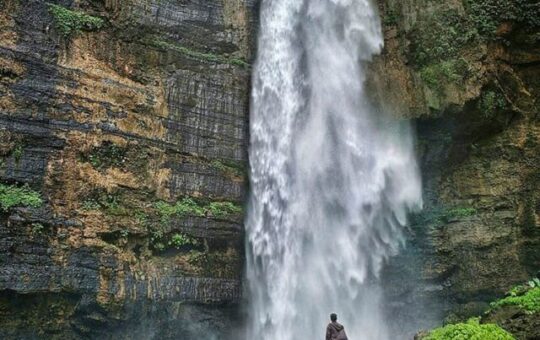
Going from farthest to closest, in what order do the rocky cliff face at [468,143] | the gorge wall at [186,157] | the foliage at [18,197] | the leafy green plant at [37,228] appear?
the rocky cliff face at [468,143]
the gorge wall at [186,157]
the leafy green plant at [37,228]
the foliage at [18,197]

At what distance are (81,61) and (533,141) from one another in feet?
35.7

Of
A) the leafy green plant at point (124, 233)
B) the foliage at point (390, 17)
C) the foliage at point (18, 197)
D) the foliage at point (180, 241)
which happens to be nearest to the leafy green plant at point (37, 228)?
the foliage at point (18, 197)

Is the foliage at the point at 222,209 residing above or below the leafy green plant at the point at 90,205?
above

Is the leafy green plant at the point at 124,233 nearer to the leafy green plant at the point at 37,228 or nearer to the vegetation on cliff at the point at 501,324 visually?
the leafy green plant at the point at 37,228

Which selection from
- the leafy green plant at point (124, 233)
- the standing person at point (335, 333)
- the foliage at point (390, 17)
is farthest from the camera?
the foliage at point (390, 17)

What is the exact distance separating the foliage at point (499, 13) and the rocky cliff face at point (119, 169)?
245 inches

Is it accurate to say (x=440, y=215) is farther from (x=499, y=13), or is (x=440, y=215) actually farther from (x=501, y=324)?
(x=501, y=324)

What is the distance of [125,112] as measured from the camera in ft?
36.7

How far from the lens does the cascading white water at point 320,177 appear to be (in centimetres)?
1189

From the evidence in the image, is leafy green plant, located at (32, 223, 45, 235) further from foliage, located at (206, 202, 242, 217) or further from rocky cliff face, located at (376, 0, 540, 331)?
rocky cliff face, located at (376, 0, 540, 331)

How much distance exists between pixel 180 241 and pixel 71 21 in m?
5.49

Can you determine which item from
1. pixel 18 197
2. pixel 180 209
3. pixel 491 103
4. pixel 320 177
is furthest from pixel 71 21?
pixel 491 103

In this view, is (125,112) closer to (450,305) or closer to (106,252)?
(106,252)

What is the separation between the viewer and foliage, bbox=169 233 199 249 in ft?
36.5
